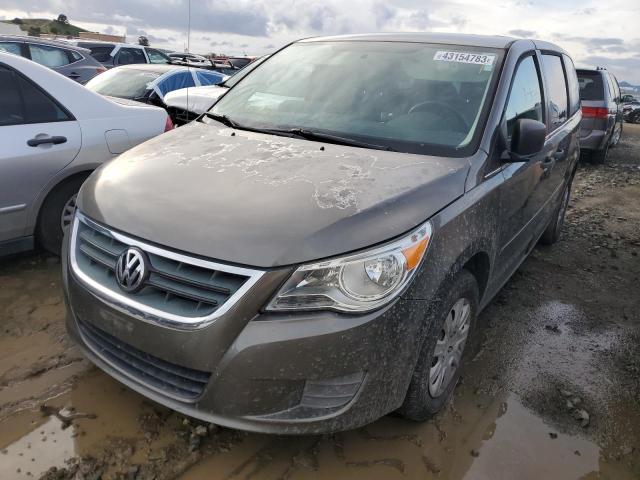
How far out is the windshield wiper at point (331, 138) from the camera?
269cm

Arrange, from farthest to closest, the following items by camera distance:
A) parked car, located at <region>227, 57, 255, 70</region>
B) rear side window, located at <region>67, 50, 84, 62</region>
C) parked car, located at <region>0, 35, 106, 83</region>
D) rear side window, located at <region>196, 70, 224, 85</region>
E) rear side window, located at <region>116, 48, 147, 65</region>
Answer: rear side window, located at <region>116, 48, 147, 65</region>, rear side window, located at <region>67, 50, 84, 62</region>, parked car, located at <region>0, 35, 106, 83</region>, rear side window, located at <region>196, 70, 224, 85</region>, parked car, located at <region>227, 57, 255, 70</region>

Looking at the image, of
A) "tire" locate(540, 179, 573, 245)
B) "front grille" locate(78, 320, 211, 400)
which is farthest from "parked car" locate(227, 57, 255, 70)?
"front grille" locate(78, 320, 211, 400)

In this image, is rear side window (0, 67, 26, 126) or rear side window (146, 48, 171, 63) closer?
rear side window (0, 67, 26, 126)

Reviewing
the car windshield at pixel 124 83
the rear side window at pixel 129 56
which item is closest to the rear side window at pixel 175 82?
the car windshield at pixel 124 83

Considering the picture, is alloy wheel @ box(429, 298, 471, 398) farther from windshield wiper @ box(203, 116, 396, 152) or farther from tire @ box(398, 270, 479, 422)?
windshield wiper @ box(203, 116, 396, 152)

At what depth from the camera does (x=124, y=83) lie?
24.3ft

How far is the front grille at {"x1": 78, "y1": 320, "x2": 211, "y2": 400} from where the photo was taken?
2.02 meters

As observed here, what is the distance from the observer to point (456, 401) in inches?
109

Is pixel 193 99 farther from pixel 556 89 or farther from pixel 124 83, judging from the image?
pixel 556 89

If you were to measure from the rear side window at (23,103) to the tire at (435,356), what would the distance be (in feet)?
10.2

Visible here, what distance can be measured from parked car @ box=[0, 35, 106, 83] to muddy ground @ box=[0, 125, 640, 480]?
834 centimetres

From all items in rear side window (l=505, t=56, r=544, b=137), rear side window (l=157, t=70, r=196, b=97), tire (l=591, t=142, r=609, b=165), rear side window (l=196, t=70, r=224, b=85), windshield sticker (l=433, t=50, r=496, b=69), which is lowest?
tire (l=591, t=142, r=609, b=165)

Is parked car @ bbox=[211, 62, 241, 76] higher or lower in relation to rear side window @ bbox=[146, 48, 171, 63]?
higher

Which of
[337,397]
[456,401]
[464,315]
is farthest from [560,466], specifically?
[337,397]
